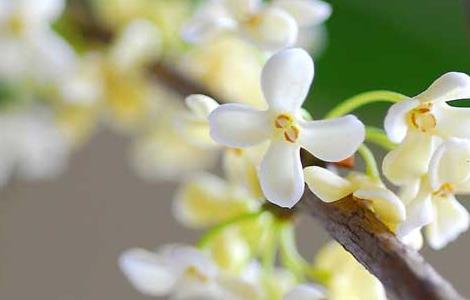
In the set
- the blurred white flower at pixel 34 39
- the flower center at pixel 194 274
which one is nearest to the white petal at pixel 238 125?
the flower center at pixel 194 274

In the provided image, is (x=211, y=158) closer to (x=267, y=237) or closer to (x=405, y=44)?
(x=405, y=44)

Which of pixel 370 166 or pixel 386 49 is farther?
pixel 386 49

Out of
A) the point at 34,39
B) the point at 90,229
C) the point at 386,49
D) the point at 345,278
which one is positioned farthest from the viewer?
the point at 90,229

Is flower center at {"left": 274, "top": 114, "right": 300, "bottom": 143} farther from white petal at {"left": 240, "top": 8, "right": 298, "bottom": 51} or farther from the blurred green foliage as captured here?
the blurred green foliage

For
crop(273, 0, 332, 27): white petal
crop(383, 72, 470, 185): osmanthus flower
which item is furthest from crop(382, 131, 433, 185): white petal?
crop(273, 0, 332, 27): white petal

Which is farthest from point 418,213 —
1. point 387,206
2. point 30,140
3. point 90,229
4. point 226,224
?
point 90,229

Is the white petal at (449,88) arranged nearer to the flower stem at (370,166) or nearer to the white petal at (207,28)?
the flower stem at (370,166)

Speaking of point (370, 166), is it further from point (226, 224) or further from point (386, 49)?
point (386, 49)

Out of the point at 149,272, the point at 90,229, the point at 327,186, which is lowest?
the point at 90,229
